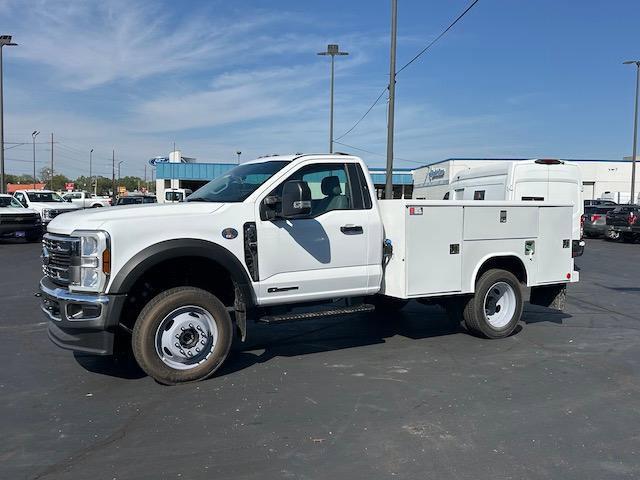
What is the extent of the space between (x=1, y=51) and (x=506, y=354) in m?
30.8

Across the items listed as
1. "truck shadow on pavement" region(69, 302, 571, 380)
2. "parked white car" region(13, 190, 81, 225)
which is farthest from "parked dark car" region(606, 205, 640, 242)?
"parked white car" region(13, 190, 81, 225)

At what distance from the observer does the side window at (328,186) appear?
6301 mm

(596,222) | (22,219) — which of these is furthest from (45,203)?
(596,222)

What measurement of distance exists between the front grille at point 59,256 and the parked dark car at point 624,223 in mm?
24272

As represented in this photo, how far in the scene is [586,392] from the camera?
17.7ft

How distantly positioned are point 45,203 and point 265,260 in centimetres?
2308

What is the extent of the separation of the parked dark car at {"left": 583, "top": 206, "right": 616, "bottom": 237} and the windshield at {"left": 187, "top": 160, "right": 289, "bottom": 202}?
78.9 feet

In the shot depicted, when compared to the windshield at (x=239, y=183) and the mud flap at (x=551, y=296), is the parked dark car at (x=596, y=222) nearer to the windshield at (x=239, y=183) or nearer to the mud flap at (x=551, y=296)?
the mud flap at (x=551, y=296)

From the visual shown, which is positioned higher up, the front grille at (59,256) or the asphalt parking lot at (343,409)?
the front grille at (59,256)

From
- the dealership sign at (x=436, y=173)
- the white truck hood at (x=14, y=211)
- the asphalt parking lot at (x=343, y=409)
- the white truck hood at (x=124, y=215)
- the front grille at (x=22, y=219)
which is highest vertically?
the dealership sign at (x=436, y=173)

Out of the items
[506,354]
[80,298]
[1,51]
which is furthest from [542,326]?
[1,51]

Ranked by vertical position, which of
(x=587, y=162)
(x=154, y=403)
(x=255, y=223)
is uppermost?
(x=587, y=162)

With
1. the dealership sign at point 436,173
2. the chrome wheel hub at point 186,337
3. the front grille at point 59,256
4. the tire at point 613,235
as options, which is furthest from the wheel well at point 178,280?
the dealership sign at point 436,173

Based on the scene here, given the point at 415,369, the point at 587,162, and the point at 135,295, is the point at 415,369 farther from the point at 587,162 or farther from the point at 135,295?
the point at 587,162
